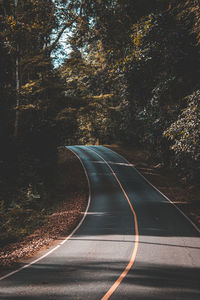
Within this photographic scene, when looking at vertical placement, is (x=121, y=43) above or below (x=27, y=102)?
above

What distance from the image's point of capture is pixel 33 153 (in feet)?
68.1

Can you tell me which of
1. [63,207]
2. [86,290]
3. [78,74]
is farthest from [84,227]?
[78,74]

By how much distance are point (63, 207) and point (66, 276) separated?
11.7 m

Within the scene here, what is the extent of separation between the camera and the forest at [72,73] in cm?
1360

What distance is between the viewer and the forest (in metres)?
13.6

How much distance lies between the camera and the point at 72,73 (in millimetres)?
19391

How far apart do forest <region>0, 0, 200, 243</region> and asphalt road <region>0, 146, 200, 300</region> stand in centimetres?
408

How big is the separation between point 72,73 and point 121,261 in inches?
598

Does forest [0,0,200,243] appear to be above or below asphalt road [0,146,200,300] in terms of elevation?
above

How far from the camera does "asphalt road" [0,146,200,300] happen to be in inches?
236

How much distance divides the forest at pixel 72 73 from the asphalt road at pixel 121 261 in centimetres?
408

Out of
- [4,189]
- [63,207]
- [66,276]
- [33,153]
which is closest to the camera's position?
[66,276]

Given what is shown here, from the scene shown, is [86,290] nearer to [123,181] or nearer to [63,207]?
[63,207]

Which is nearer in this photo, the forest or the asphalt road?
the asphalt road
